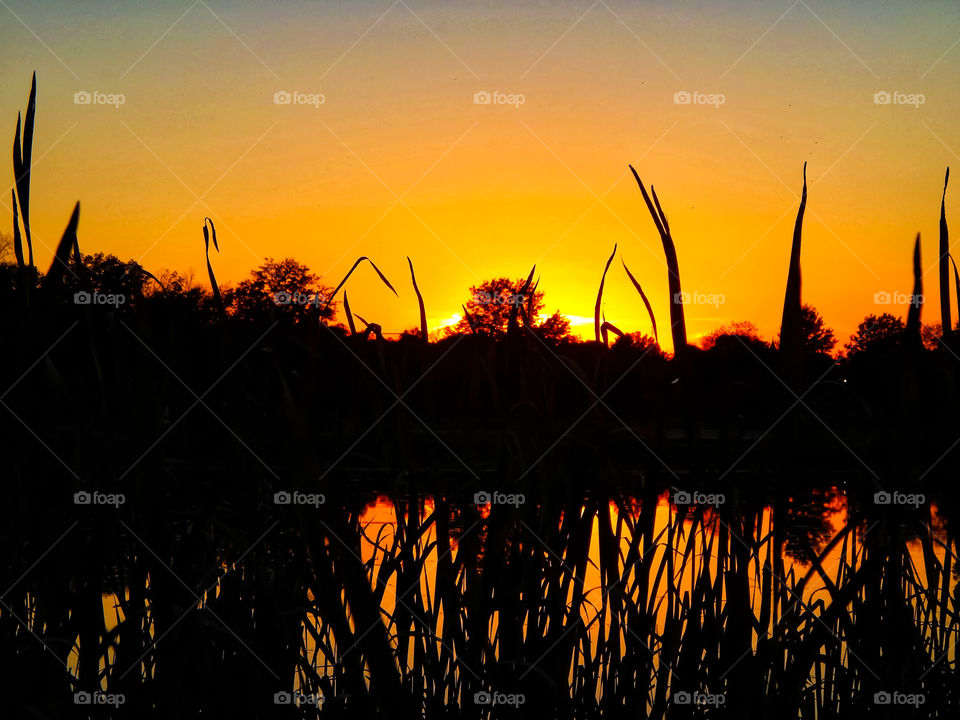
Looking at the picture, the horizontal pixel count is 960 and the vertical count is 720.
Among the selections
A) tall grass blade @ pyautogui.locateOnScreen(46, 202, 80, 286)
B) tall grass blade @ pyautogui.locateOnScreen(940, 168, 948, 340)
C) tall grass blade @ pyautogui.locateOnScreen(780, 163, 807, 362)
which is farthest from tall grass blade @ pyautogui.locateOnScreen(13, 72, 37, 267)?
tall grass blade @ pyautogui.locateOnScreen(940, 168, 948, 340)

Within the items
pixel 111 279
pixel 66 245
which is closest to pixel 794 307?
pixel 66 245

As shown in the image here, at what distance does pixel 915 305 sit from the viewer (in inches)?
58.4

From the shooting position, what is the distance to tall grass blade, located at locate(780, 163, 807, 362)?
5.14ft

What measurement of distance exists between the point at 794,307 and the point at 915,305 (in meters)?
0.21

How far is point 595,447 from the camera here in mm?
1734

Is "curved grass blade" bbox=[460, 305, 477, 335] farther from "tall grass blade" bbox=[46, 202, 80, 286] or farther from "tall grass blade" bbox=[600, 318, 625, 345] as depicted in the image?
"tall grass blade" bbox=[46, 202, 80, 286]

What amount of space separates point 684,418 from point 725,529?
0.29 m

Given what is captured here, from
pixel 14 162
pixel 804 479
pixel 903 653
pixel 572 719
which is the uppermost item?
pixel 14 162

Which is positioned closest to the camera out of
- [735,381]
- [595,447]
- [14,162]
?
[14,162]

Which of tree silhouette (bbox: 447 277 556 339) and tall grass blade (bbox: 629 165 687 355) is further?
tree silhouette (bbox: 447 277 556 339)

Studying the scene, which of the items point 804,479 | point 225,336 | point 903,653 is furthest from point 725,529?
point 225,336

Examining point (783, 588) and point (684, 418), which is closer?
point (684, 418)

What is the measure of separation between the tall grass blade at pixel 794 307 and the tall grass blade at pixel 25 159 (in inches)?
58.2

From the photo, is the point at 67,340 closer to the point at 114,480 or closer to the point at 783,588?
the point at 114,480
